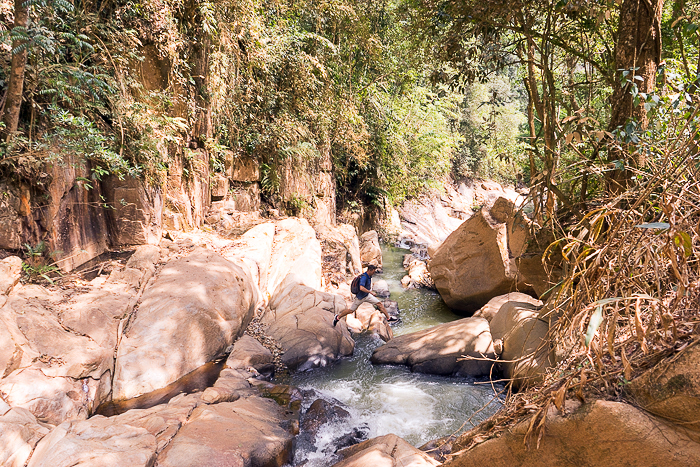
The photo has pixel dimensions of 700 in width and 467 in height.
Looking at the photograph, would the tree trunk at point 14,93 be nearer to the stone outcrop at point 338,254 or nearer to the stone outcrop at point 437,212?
the stone outcrop at point 338,254

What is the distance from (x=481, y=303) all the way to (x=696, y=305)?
25.0ft

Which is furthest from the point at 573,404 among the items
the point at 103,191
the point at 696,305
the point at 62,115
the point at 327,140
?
the point at 327,140

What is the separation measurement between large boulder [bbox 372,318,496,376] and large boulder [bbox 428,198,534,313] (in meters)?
2.07

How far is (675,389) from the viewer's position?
1.71 meters

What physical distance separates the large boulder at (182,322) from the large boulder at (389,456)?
2557 mm

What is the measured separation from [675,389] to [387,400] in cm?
428

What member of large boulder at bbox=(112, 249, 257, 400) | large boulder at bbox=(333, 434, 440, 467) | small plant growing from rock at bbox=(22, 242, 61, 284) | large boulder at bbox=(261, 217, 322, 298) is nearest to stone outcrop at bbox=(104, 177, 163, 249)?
large boulder at bbox=(112, 249, 257, 400)

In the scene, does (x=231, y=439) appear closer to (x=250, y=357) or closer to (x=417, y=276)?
(x=250, y=357)

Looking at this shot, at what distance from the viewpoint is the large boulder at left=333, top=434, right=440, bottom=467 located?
→ 3508mm

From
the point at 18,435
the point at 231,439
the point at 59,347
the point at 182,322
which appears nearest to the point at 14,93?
the point at 59,347

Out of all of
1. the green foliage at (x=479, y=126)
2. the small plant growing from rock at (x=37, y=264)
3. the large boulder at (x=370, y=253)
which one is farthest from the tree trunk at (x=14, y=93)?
the green foliage at (x=479, y=126)

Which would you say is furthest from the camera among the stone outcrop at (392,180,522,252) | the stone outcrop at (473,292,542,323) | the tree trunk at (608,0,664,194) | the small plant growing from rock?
the stone outcrop at (392,180,522,252)

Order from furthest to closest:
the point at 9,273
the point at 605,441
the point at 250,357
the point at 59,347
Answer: the point at 250,357 → the point at 9,273 → the point at 59,347 → the point at 605,441

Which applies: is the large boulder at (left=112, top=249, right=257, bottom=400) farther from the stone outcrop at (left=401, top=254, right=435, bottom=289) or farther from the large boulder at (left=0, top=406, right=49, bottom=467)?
the stone outcrop at (left=401, top=254, right=435, bottom=289)
